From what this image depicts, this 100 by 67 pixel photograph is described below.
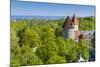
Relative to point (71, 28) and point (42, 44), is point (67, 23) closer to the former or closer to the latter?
point (71, 28)

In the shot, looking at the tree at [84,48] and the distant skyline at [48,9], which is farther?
the tree at [84,48]

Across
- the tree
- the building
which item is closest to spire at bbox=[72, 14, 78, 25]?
the building

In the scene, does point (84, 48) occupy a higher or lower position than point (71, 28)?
lower

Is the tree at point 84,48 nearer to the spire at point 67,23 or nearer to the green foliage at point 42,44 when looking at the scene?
the green foliage at point 42,44

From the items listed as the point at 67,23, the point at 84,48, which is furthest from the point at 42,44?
the point at 84,48

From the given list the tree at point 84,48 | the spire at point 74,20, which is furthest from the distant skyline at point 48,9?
the tree at point 84,48

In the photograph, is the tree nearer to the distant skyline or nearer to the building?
the building
